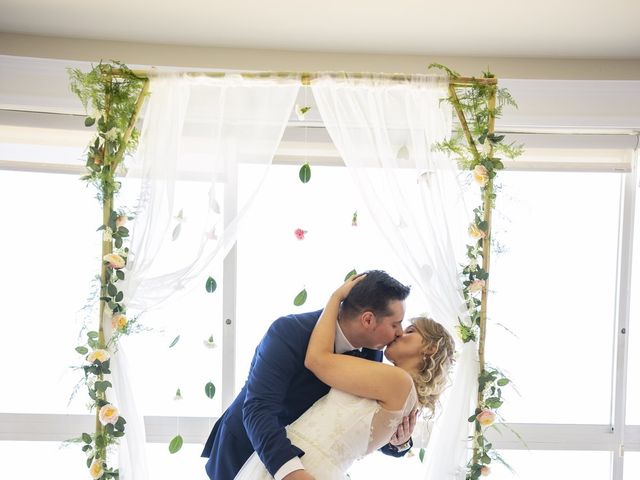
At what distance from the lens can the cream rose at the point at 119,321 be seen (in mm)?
2627

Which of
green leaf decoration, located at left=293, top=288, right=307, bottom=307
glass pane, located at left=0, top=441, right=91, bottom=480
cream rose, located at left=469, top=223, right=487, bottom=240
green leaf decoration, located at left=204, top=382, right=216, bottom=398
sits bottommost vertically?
glass pane, located at left=0, top=441, right=91, bottom=480

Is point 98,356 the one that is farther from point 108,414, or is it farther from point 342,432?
point 342,432

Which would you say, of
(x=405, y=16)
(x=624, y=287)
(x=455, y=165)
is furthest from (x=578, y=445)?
(x=405, y=16)

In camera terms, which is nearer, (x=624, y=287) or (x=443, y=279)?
(x=443, y=279)

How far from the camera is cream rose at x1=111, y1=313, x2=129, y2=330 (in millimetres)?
2627

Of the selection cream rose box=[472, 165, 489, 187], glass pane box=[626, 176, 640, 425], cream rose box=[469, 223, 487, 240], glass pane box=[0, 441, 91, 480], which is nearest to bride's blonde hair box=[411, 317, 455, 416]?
cream rose box=[469, 223, 487, 240]

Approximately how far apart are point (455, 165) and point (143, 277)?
1385mm

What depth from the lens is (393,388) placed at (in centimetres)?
213

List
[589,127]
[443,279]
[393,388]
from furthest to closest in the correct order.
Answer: [589,127] < [443,279] < [393,388]

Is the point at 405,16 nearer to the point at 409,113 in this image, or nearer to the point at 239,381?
the point at 409,113

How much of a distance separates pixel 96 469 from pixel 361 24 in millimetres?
2221

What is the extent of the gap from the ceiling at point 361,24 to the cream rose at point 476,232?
922mm

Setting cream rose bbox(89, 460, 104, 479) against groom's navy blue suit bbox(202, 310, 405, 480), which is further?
cream rose bbox(89, 460, 104, 479)

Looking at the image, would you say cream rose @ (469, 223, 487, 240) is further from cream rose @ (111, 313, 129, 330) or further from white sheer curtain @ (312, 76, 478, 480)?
cream rose @ (111, 313, 129, 330)
